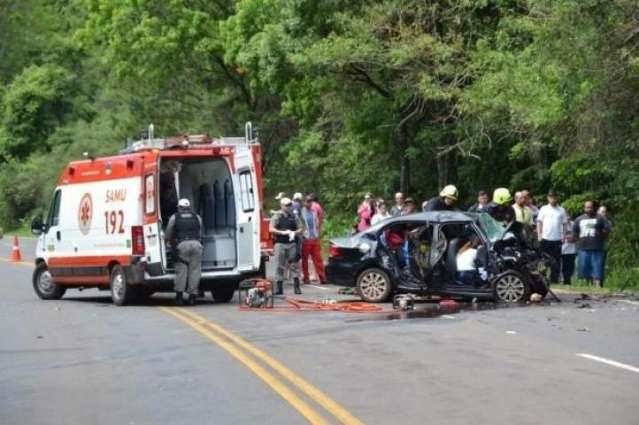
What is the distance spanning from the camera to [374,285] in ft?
66.3

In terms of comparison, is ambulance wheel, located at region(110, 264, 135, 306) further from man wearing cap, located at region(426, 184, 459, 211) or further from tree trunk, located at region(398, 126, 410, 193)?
tree trunk, located at region(398, 126, 410, 193)

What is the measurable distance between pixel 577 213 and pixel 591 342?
46.3 ft

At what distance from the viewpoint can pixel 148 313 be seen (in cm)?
1959

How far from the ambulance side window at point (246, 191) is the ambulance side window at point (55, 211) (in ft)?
12.0

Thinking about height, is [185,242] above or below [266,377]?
above

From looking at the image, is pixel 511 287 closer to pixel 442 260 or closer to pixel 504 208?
pixel 442 260

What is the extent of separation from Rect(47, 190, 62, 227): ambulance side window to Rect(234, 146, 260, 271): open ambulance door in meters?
3.64

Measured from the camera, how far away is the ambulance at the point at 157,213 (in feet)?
67.4

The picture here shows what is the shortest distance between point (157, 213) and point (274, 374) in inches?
337

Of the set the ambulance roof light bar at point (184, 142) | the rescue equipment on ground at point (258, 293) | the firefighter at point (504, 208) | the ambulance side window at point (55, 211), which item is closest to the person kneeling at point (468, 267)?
the firefighter at point (504, 208)

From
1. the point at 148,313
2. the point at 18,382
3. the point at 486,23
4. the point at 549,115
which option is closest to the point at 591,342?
the point at 18,382

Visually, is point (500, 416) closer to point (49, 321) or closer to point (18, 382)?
point (18, 382)

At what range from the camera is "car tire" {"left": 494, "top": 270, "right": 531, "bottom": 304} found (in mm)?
19094

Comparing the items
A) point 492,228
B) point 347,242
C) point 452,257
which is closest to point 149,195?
point 347,242
